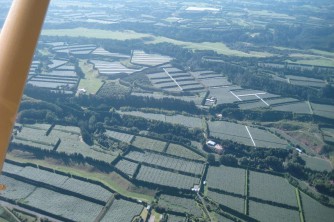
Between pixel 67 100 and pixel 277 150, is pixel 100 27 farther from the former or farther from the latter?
pixel 277 150

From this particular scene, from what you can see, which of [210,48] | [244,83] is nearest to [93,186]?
[244,83]

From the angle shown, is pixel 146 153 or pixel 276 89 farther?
pixel 276 89

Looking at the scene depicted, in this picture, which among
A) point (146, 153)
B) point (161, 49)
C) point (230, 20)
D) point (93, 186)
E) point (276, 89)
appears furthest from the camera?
point (230, 20)

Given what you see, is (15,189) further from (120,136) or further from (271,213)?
(271,213)

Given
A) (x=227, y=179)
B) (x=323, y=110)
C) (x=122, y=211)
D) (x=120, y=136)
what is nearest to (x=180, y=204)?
(x=122, y=211)

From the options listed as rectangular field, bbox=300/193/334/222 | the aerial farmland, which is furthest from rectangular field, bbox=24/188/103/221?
rectangular field, bbox=300/193/334/222

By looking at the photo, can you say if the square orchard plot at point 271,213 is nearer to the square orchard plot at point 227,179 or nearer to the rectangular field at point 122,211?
the square orchard plot at point 227,179

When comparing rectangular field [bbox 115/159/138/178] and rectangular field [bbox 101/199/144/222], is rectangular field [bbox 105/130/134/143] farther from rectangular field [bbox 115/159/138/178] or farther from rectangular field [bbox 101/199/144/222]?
rectangular field [bbox 101/199/144/222]
